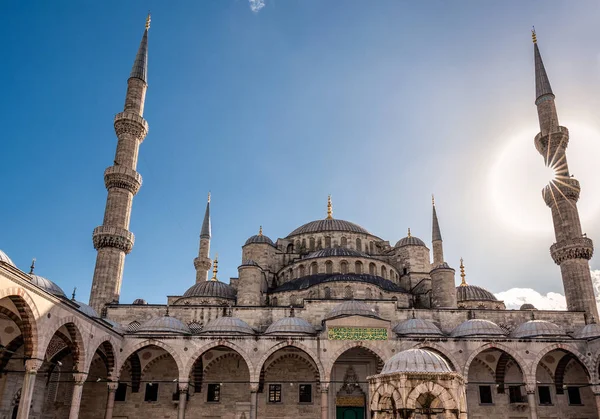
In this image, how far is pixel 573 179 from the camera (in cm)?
2317

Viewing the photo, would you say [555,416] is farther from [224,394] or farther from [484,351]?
[224,394]

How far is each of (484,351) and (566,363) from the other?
10.6 ft

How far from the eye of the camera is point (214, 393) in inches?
731

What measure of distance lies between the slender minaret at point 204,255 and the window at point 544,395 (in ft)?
55.7

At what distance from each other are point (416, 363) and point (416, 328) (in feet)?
34.8

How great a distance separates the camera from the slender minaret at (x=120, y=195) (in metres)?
20.2

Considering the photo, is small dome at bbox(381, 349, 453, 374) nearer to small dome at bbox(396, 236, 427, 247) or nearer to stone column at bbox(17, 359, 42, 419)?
stone column at bbox(17, 359, 42, 419)

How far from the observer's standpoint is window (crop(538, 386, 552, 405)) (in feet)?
61.5

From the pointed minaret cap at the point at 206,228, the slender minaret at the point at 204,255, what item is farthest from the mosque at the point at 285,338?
the pointed minaret cap at the point at 206,228

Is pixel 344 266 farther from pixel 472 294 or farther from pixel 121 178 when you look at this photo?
pixel 121 178

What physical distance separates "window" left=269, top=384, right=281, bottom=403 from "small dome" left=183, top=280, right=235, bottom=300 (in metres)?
4.78

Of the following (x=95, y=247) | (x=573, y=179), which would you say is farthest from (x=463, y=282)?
(x=95, y=247)

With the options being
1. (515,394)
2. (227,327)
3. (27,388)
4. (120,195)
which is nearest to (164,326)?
(227,327)

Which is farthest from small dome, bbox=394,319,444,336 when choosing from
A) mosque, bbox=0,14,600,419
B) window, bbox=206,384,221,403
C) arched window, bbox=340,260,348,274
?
window, bbox=206,384,221,403
